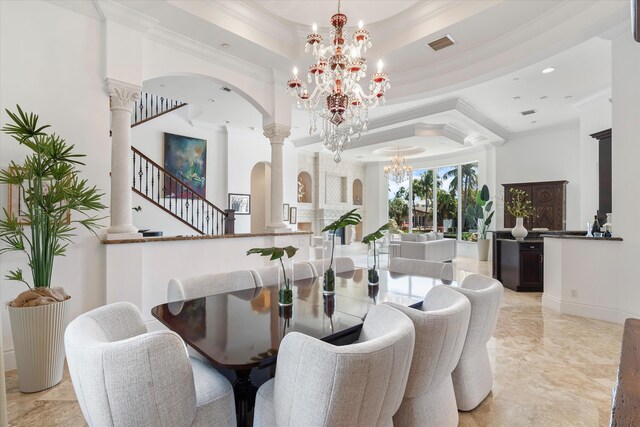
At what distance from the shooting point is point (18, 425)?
200 cm

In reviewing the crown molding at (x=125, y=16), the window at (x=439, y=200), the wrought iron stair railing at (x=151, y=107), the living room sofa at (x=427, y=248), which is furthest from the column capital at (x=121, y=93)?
the window at (x=439, y=200)

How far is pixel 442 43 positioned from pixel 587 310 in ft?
12.5

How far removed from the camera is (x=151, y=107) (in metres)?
7.14

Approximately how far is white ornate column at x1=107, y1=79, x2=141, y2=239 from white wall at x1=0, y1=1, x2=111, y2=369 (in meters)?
0.08

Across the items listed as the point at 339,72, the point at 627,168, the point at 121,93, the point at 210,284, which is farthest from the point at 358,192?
the point at 210,284

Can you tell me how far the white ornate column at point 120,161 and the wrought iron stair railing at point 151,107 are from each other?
3.86 metres

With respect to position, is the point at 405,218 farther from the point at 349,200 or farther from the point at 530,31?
the point at 530,31

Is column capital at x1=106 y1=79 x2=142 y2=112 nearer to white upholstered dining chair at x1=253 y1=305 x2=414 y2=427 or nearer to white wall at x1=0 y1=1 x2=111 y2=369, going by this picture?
white wall at x1=0 y1=1 x2=111 y2=369

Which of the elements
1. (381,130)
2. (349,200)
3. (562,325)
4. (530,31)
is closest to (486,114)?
(381,130)

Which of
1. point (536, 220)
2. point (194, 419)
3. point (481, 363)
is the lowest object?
point (481, 363)

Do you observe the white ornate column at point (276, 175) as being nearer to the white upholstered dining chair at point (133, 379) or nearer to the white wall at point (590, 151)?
the white upholstered dining chair at point (133, 379)

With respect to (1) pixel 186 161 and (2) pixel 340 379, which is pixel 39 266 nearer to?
(2) pixel 340 379

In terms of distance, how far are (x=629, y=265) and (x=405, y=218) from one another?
8759mm

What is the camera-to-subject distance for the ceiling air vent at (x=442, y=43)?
3.91 m
